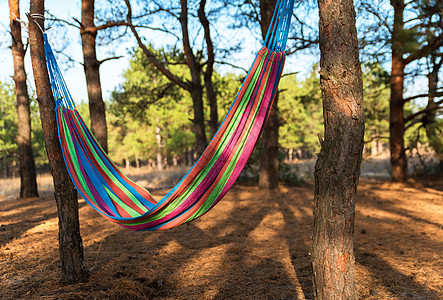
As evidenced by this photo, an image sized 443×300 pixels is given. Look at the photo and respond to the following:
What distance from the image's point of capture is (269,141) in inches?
278

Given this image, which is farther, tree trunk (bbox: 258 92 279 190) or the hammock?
tree trunk (bbox: 258 92 279 190)

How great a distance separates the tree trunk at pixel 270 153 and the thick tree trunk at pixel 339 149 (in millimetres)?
5047

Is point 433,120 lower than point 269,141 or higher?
higher

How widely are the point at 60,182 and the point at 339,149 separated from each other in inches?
76.1

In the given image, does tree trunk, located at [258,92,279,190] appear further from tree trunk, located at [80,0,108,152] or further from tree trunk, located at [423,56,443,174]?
tree trunk, located at [80,0,108,152]

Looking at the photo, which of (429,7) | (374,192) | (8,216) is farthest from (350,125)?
(374,192)

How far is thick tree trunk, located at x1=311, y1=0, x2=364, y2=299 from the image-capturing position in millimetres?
1746

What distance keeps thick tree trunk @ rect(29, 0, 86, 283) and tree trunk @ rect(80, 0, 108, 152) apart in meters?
2.67

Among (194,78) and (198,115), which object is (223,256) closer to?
(198,115)

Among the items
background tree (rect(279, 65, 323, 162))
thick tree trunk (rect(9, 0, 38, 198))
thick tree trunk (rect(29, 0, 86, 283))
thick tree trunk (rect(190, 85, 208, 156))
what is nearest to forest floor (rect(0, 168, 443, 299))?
thick tree trunk (rect(29, 0, 86, 283))

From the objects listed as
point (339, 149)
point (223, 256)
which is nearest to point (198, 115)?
point (223, 256)

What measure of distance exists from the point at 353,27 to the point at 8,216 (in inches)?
206

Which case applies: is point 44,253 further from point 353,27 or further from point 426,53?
point 426,53

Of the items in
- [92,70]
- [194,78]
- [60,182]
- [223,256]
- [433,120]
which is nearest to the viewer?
[60,182]
